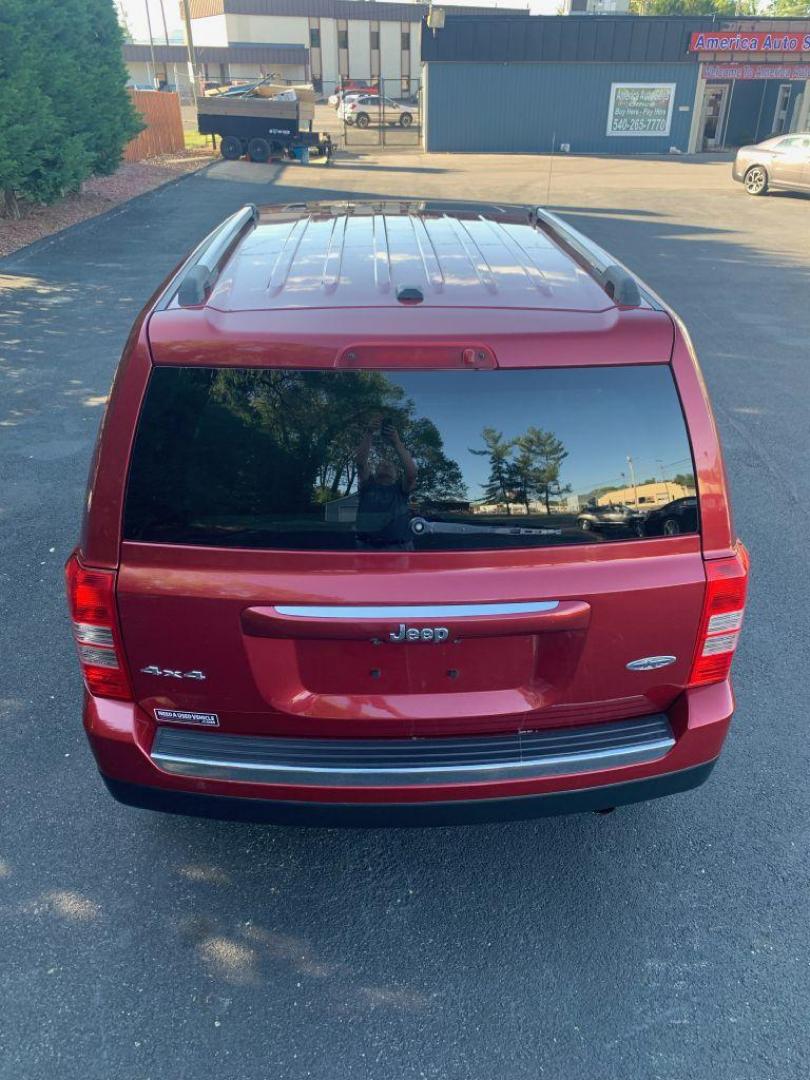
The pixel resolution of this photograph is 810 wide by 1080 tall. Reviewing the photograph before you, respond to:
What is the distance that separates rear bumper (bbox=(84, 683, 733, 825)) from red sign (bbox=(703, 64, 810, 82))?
37.3 meters

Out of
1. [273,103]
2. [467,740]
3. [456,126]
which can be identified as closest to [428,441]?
[467,740]

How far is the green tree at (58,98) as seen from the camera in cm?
1348

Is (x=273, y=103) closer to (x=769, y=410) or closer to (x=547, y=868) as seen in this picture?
(x=769, y=410)

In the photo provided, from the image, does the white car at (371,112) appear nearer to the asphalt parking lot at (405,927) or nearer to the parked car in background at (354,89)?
the parked car in background at (354,89)

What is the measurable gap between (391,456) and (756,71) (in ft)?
128

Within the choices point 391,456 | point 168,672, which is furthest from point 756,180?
point 168,672

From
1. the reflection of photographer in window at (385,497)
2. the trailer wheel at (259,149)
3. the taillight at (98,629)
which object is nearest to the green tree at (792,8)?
the trailer wheel at (259,149)

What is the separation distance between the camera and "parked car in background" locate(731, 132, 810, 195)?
1981cm

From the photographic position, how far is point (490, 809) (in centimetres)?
253

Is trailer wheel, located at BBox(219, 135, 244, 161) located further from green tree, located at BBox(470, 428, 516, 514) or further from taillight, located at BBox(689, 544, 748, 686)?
taillight, located at BBox(689, 544, 748, 686)

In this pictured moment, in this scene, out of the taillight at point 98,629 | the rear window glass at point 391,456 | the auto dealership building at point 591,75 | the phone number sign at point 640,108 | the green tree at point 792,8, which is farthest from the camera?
the green tree at point 792,8

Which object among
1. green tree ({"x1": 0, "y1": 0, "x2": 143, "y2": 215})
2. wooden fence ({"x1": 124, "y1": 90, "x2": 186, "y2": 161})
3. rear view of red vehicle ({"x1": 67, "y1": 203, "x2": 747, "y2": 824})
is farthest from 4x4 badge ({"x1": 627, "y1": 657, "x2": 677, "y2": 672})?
wooden fence ({"x1": 124, "y1": 90, "x2": 186, "y2": 161})

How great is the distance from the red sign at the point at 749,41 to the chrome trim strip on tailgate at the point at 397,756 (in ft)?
120

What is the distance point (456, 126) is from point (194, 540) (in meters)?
34.8
